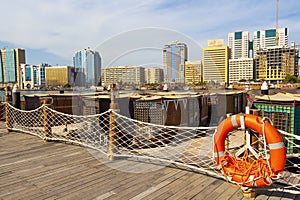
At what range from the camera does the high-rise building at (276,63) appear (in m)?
74.7

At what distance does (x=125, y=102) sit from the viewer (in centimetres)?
567

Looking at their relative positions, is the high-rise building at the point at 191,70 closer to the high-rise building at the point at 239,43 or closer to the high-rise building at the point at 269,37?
the high-rise building at the point at 269,37

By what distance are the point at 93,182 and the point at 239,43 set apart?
13206 centimetres

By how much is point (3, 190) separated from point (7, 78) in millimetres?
83220

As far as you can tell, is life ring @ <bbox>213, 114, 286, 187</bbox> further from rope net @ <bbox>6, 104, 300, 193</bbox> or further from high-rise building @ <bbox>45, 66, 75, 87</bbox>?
high-rise building @ <bbox>45, 66, 75, 87</bbox>

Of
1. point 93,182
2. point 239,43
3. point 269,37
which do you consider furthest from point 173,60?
point 239,43

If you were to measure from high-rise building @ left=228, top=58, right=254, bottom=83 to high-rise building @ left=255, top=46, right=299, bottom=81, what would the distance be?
9.97ft

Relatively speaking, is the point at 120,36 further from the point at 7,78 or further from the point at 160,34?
the point at 7,78

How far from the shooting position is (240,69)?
251 ft

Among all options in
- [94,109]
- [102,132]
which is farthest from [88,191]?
[94,109]

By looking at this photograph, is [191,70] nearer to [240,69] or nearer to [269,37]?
[240,69]

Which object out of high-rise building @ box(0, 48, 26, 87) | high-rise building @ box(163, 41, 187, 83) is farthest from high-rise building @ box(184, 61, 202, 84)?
high-rise building @ box(0, 48, 26, 87)

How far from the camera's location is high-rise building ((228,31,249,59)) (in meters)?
120

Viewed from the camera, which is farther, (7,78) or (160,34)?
(7,78)
